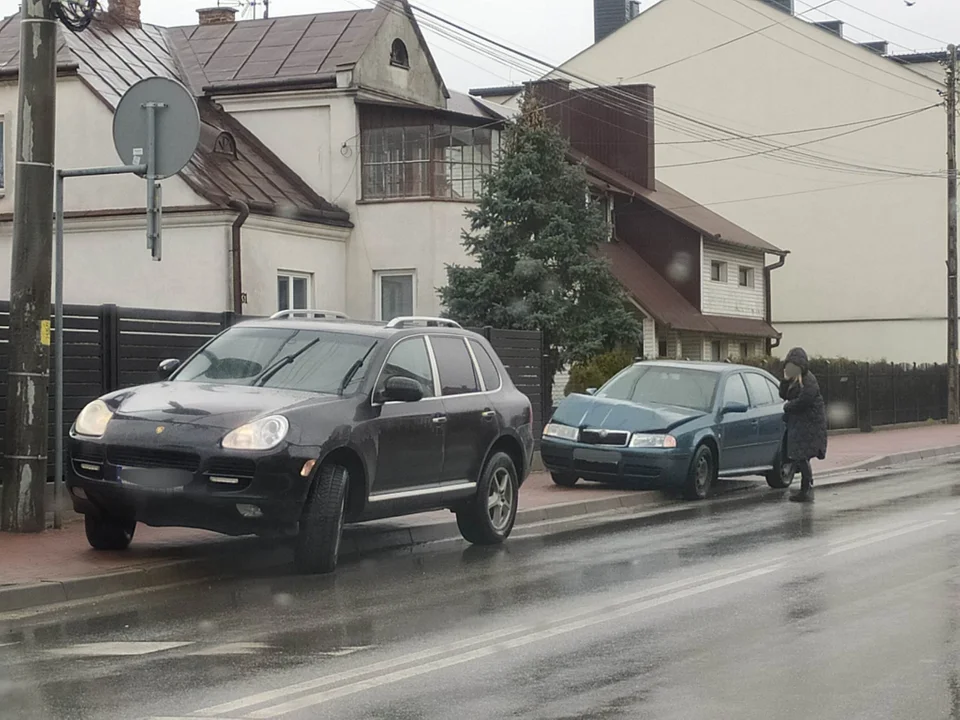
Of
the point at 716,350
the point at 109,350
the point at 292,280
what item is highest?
the point at 292,280

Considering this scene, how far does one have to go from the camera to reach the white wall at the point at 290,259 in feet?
96.9

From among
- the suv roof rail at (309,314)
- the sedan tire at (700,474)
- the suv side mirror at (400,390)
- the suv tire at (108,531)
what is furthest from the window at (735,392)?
the suv tire at (108,531)

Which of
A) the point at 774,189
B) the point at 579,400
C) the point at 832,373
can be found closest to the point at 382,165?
the point at 832,373

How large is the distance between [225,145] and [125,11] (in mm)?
5808

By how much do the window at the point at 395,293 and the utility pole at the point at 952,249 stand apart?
14.4 meters

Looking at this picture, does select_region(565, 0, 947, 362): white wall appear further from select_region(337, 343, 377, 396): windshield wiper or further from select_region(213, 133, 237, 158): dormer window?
select_region(337, 343, 377, 396): windshield wiper

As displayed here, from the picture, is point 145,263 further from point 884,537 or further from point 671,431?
point 884,537

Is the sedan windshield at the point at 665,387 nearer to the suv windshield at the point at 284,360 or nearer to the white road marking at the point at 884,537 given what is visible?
the white road marking at the point at 884,537

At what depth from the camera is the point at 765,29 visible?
169 ft

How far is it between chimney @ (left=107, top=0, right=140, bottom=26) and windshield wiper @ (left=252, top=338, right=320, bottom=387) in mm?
24177

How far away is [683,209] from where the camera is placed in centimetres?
4638

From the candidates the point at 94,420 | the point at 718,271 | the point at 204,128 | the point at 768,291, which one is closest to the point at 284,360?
the point at 94,420

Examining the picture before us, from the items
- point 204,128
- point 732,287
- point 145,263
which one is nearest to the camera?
point 145,263

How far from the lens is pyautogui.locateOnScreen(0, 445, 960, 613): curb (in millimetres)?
9551
